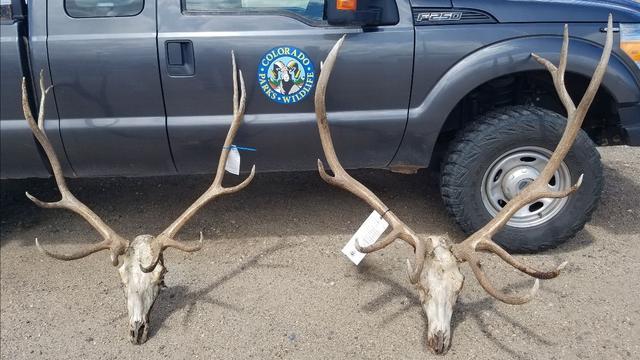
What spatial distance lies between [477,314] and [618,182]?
7.89 ft

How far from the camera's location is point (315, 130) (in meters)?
3.51

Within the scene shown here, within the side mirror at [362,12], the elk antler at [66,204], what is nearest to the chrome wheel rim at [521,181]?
the side mirror at [362,12]

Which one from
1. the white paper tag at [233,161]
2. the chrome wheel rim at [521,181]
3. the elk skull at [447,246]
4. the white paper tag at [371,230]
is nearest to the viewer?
the elk skull at [447,246]

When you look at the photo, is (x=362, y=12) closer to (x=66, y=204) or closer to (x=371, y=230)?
(x=371, y=230)

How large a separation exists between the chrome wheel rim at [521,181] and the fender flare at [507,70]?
0.51 m

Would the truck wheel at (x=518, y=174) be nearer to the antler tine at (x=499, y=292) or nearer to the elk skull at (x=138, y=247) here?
the antler tine at (x=499, y=292)

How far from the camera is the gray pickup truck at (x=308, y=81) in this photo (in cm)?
330

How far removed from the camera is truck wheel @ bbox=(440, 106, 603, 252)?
3.50 m

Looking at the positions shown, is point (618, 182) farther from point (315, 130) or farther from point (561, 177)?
point (315, 130)

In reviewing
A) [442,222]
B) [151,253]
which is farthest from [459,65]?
[151,253]

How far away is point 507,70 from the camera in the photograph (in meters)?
3.35

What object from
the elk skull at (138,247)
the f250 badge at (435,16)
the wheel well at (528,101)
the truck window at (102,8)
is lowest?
the elk skull at (138,247)

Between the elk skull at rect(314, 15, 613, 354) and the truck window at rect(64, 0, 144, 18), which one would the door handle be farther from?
the elk skull at rect(314, 15, 613, 354)

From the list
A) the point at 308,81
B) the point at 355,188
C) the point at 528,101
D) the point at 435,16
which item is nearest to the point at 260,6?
the point at 308,81
